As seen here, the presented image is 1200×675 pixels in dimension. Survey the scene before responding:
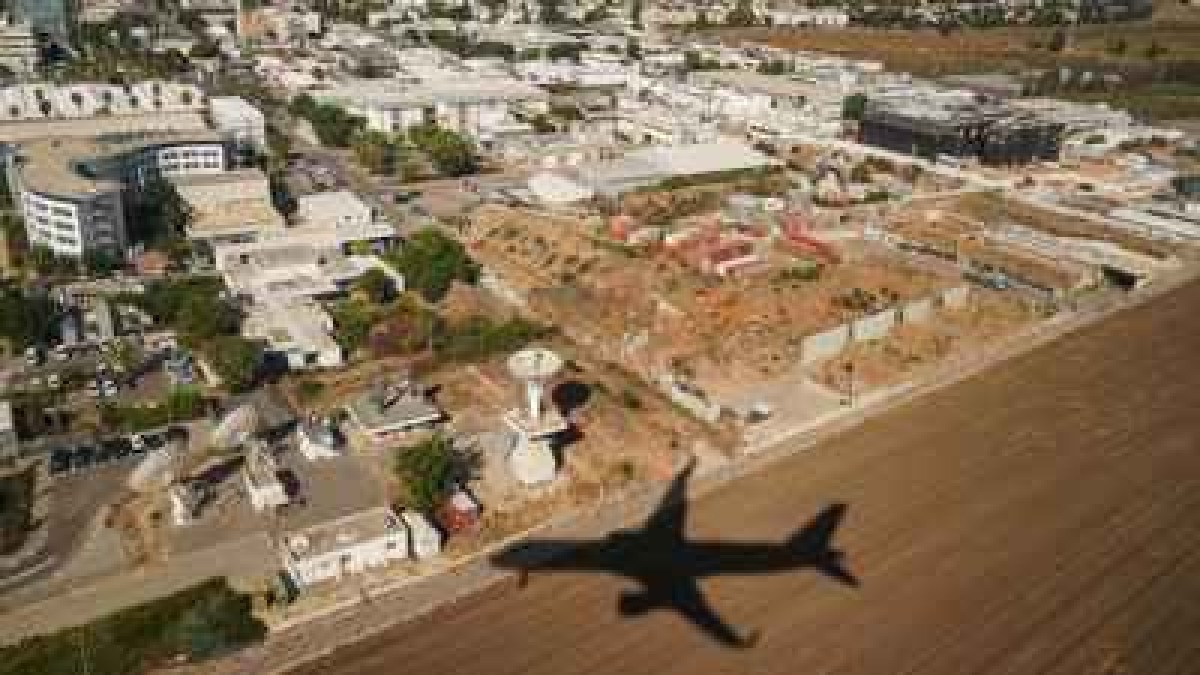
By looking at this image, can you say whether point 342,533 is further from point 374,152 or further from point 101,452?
point 374,152

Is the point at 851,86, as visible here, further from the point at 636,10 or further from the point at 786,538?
the point at 786,538

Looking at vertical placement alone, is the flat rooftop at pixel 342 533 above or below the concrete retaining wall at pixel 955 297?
below

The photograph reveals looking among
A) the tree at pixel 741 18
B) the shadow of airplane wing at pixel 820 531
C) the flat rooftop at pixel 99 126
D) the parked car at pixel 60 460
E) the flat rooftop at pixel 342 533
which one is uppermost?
the tree at pixel 741 18

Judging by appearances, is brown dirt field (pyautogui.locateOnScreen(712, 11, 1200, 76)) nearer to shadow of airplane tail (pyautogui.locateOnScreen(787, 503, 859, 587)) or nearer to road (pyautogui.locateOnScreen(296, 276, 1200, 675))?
road (pyautogui.locateOnScreen(296, 276, 1200, 675))

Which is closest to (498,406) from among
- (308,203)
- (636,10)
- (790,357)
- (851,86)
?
(790,357)

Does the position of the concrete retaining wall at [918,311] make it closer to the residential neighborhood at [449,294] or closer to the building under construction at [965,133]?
the residential neighborhood at [449,294]

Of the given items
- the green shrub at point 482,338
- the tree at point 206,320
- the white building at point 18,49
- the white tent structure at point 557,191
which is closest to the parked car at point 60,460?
the tree at point 206,320
